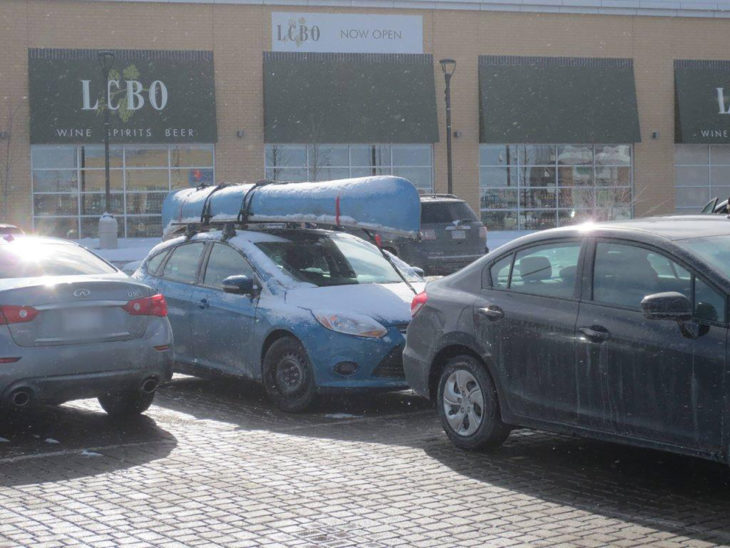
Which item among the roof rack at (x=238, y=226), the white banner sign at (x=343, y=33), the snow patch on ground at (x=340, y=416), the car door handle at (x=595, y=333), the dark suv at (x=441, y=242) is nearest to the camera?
the car door handle at (x=595, y=333)

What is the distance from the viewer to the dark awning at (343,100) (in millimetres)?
34562

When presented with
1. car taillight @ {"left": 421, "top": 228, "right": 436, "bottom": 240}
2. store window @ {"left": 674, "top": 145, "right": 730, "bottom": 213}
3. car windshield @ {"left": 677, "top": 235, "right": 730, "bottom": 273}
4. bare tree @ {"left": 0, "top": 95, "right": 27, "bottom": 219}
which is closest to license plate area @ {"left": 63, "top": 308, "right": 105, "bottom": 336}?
car windshield @ {"left": 677, "top": 235, "right": 730, "bottom": 273}

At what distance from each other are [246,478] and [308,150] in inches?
1144

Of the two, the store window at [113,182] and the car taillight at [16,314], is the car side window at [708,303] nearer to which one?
the car taillight at [16,314]

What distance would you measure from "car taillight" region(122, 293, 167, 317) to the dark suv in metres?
12.9

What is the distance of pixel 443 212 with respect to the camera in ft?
72.5

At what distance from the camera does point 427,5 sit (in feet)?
121

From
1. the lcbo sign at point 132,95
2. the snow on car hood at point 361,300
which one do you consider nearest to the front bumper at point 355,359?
the snow on car hood at point 361,300

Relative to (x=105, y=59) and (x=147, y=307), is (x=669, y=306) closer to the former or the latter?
(x=147, y=307)

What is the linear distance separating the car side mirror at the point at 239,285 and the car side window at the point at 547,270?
284 centimetres

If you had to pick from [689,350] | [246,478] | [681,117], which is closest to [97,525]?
[246,478]

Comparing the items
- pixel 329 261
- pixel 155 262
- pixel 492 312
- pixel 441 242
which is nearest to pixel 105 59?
pixel 441 242

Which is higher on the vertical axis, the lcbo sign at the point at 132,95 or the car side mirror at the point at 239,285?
the lcbo sign at the point at 132,95

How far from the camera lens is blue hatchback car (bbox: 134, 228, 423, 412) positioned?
9.12m
